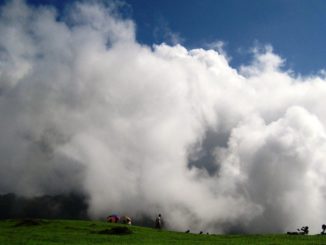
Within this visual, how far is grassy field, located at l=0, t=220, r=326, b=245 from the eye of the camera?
57853mm

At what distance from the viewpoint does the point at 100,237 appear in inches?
2459

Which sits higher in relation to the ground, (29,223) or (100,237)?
(29,223)

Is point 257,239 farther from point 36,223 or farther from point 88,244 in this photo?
point 36,223

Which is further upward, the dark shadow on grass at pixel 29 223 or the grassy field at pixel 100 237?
the dark shadow on grass at pixel 29 223

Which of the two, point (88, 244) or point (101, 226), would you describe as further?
point (101, 226)

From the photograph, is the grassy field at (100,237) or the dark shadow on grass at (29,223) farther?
the dark shadow on grass at (29,223)

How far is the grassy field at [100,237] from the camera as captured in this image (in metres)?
57.9

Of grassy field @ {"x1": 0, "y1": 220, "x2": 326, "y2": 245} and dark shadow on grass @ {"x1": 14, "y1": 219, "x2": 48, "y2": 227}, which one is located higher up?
dark shadow on grass @ {"x1": 14, "y1": 219, "x2": 48, "y2": 227}

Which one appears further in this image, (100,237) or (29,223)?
(29,223)

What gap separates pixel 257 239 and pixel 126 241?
18310mm

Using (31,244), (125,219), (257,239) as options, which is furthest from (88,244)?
(125,219)

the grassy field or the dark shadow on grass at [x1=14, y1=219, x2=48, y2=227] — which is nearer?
the grassy field

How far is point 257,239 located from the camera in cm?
6247

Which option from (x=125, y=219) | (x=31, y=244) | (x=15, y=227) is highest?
(x=125, y=219)
